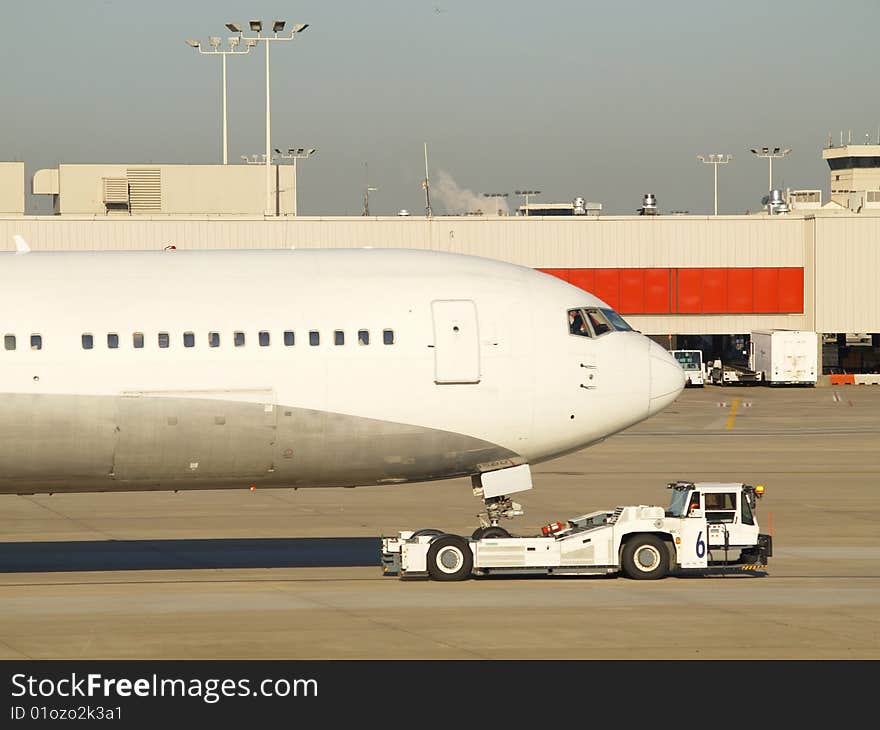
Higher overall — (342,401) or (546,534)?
(342,401)

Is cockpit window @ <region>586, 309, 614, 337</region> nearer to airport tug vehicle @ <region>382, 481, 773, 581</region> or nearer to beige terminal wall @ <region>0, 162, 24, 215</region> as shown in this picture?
airport tug vehicle @ <region>382, 481, 773, 581</region>

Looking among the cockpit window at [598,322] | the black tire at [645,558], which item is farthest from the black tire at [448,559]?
the cockpit window at [598,322]

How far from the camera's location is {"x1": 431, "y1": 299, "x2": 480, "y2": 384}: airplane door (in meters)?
28.3

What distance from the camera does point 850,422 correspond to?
6688 centimetres

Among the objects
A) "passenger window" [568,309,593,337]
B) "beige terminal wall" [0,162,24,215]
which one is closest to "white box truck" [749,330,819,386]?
"beige terminal wall" [0,162,24,215]

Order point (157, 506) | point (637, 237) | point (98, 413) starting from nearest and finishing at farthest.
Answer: point (98, 413) < point (157, 506) < point (637, 237)

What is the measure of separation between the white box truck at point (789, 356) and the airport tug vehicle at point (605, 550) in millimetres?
59337

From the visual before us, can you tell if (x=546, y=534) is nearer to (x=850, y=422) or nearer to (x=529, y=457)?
(x=529, y=457)

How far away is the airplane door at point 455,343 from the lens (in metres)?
28.3

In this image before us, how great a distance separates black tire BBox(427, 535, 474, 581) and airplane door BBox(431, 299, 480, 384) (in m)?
3.28

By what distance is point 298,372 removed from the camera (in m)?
27.8
